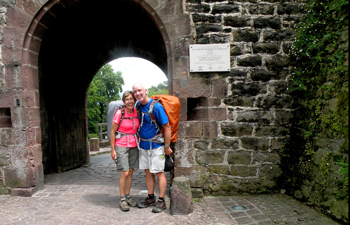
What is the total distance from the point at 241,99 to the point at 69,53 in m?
4.75

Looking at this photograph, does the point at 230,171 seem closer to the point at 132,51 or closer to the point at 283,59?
the point at 283,59

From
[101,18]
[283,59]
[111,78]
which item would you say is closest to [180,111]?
[283,59]

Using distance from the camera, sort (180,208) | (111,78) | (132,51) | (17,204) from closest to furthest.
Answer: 1. (180,208)
2. (17,204)
3. (132,51)
4. (111,78)

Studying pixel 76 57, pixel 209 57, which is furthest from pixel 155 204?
pixel 76 57

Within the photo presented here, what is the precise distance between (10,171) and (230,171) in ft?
12.0

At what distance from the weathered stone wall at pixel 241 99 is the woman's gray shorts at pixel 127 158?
0.70 m

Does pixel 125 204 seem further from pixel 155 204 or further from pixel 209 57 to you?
pixel 209 57

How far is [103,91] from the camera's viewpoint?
3016 cm

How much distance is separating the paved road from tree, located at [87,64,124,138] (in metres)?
23.5

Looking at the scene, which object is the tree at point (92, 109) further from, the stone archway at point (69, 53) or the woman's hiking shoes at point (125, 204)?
the woman's hiking shoes at point (125, 204)

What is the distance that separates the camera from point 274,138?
373 cm

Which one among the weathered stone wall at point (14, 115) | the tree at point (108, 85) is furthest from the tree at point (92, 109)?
the weathered stone wall at point (14, 115)

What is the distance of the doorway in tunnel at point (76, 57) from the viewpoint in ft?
17.9

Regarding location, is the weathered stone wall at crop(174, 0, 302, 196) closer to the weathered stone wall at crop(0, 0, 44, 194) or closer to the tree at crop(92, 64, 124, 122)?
the weathered stone wall at crop(0, 0, 44, 194)
